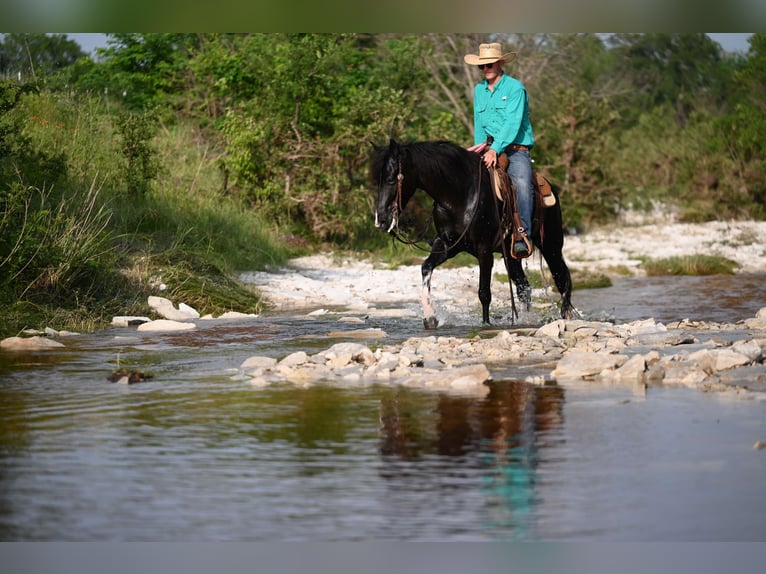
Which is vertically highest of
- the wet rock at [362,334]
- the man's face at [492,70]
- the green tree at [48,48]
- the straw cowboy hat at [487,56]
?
the green tree at [48,48]

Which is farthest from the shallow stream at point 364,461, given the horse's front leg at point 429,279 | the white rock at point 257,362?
the horse's front leg at point 429,279

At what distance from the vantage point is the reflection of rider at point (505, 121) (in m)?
12.1

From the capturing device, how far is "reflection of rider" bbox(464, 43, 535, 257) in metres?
12.1

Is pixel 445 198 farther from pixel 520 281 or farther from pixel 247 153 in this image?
pixel 247 153

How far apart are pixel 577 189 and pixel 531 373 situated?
20661 millimetres

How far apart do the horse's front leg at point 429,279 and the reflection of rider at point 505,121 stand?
0.75 m

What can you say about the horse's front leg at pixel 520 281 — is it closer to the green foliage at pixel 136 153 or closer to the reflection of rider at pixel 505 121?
the reflection of rider at pixel 505 121

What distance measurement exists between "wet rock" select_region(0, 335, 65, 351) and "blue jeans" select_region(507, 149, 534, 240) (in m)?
4.65

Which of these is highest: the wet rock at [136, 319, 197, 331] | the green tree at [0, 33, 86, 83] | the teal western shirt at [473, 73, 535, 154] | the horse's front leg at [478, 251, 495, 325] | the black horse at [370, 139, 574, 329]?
the green tree at [0, 33, 86, 83]

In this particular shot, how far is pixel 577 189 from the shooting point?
29250mm

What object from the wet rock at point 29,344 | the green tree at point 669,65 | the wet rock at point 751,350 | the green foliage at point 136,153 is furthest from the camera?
the green tree at point 669,65

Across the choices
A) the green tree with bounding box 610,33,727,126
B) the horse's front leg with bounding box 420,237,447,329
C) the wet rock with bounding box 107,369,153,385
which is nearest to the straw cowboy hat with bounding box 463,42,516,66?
the horse's front leg with bounding box 420,237,447,329

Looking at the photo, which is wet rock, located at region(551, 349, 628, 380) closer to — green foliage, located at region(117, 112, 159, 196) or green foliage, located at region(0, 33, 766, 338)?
green foliage, located at region(0, 33, 766, 338)

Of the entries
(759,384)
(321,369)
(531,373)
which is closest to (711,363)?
(759,384)
